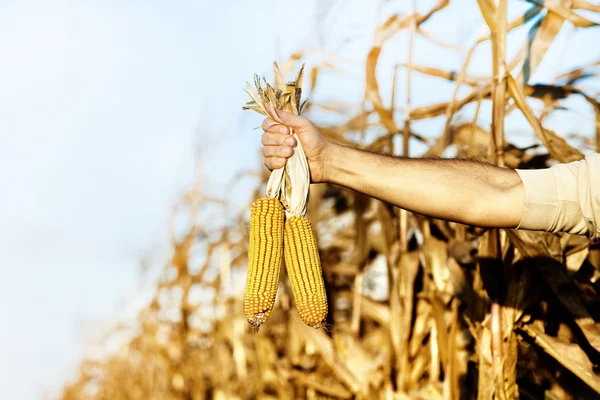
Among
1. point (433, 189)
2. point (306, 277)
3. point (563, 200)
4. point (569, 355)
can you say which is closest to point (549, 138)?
point (569, 355)

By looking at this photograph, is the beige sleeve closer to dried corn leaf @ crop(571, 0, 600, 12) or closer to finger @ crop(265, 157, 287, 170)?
finger @ crop(265, 157, 287, 170)

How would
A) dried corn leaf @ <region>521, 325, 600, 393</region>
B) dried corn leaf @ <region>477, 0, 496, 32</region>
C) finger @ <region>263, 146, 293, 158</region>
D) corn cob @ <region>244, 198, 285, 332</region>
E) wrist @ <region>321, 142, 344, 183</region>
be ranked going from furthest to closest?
dried corn leaf @ <region>477, 0, 496, 32</region>, dried corn leaf @ <region>521, 325, 600, 393</region>, wrist @ <region>321, 142, 344, 183</region>, finger @ <region>263, 146, 293, 158</region>, corn cob @ <region>244, 198, 285, 332</region>

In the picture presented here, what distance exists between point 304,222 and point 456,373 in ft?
6.51

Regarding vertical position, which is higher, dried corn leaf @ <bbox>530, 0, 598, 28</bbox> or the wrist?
dried corn leaf @ <bbox>530, 0, 598, 28</bbox>

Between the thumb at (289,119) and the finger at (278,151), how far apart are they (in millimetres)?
77

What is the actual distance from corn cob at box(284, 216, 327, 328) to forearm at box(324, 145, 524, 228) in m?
0.41

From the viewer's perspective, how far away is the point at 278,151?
217cm

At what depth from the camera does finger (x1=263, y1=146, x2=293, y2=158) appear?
85.0 inches

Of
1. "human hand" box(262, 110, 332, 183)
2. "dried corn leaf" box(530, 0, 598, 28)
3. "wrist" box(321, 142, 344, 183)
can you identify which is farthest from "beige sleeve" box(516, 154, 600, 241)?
"dried corn leaf" box(530, 0, 598, 28)

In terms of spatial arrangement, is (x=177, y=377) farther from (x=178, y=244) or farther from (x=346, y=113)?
(x=346, y=113)

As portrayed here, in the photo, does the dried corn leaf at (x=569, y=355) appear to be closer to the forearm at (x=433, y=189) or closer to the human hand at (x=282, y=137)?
the forearm at (x=433, y=189)

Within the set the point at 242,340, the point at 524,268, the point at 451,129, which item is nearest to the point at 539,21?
the point at 451,129

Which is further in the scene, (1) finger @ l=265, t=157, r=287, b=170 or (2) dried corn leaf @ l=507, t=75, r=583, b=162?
(2) dried corn leaf @ l=507, t=75, r=583, b=162

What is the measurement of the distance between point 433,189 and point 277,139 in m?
0.59
